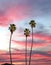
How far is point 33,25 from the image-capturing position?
78.4 meters

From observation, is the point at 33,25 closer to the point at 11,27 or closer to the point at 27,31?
the point at 27,31

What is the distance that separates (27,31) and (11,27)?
29.6ft

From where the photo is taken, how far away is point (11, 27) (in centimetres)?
7569

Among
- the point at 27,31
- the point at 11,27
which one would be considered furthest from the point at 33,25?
the point at 11,27

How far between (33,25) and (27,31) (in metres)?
4.51

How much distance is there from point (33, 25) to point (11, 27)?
1085 centimetres

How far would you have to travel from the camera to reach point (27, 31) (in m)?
Answer: 80.2
